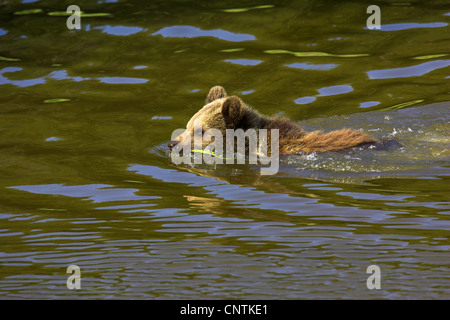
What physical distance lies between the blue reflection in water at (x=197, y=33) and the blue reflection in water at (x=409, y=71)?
2777 mm

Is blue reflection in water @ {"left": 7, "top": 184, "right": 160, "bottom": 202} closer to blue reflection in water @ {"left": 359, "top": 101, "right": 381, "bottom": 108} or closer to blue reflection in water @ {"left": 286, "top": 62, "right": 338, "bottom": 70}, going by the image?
blue reflection in water @ {"left": 359, "top": 101, "right": 381, "bottom": 108}

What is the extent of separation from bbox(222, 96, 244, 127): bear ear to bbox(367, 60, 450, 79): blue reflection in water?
4029mm

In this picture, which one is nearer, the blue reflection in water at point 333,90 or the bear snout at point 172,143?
the bear snout at point 172,143

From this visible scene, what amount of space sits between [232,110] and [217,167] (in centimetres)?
84

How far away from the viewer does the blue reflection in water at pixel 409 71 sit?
12461 millimetres

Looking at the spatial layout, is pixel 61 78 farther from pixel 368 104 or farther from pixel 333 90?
pixel 368 104

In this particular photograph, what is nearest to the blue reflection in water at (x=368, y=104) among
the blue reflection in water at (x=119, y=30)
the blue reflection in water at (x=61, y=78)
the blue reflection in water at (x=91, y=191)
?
the blue reflection in water at (x=61, y=78)

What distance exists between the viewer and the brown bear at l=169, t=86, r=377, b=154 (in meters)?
8.98

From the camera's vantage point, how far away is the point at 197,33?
47.3 feet

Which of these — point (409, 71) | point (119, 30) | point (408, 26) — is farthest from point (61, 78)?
point (408, 26)

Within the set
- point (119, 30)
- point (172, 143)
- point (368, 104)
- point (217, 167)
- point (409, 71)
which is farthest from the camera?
point (119, 30)

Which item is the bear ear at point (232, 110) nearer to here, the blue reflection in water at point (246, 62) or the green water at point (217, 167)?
the green water at point (217, 167)

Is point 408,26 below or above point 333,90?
above

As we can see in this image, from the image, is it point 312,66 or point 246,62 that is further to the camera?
point 246,62
